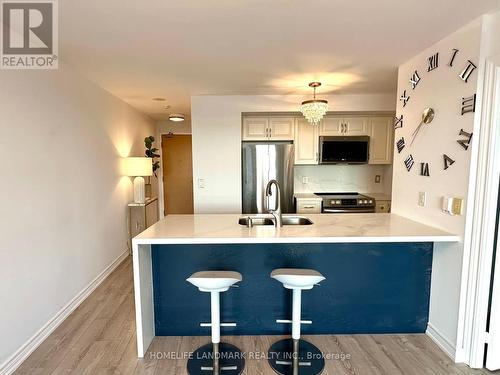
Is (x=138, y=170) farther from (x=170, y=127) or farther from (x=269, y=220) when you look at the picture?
(x=269, y=220)

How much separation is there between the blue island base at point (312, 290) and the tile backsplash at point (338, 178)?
2379 millimetres

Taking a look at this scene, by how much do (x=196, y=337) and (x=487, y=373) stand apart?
206cm

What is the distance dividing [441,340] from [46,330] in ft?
10.2

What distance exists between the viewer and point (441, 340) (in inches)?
82.4

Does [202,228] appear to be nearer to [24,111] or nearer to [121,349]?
[121,349]

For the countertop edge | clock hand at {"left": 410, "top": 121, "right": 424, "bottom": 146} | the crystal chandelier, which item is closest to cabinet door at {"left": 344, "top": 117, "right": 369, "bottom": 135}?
the crystal chandelier

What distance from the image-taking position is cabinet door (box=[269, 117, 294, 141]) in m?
4.02

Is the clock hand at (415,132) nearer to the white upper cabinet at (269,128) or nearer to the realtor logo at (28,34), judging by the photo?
the white upper cabinet at (269,128)

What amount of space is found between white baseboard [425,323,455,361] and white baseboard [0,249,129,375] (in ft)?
9.99

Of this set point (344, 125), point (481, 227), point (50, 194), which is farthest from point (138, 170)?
point (481, 227)

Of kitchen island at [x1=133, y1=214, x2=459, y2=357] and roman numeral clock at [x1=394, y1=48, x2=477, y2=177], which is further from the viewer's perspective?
kitchen island at [x1=133, y1=214, x2=459, y2=357]

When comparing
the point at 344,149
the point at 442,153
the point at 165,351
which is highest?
the point at 344,149

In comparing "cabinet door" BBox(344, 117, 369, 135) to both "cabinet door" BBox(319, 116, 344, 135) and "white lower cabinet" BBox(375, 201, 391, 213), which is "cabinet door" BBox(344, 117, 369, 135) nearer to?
"cabinet door" BBox(319, 116, 344, 135)

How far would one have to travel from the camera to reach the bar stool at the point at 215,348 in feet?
5.70
